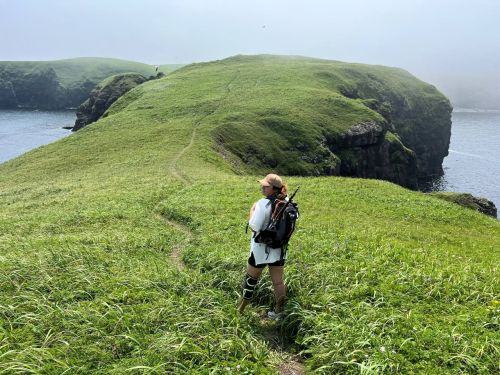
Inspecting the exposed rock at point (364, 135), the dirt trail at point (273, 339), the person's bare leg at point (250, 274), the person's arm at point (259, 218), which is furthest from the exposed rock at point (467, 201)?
the person's arm at point (259, 218)

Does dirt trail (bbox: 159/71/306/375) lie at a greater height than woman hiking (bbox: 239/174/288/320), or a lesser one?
lesser

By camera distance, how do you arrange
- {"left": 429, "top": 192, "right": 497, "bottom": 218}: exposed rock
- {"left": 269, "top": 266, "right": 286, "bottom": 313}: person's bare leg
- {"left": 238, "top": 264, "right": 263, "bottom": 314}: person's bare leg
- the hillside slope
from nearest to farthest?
1. {"left": 238, "top": 264, "right": 263, "bottom": 314}: person's bare leg
2. {"left": 269, "top": 266, "right": 286, "bottom": 313}: person's bare leg
3. {"left": 429, "top": 192, "right": 497, "bottom": 218}: exposed rock
4. the hillside slope

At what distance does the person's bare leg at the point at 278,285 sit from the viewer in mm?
12252

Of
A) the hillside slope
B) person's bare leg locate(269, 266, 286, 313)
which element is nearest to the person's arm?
person's bare leg locate(269, 266, 286, 313)

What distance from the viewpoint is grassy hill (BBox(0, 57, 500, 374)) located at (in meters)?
9.62

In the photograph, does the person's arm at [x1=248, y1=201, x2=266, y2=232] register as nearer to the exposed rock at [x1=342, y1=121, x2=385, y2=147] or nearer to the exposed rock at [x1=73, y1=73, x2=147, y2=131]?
the exposed rock at [x1=342, y1=121, x2=385, y2=147]

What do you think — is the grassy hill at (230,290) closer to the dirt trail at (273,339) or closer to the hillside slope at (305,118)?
the dirt trail at (273,339)

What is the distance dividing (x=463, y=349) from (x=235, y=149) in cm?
6670

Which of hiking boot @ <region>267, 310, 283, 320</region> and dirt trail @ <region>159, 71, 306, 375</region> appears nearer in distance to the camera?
dirt trail @ <region>159, 71, 306, 375</region>

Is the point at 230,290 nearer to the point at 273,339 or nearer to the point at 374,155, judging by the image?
the point at 273,339

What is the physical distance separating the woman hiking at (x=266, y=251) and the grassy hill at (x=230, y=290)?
1.96 feet

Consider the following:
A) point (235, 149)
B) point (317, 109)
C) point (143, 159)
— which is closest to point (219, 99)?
point (317, 109)

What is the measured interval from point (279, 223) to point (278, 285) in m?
2.11

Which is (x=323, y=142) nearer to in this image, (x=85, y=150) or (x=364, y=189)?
(x=85, y=150)
